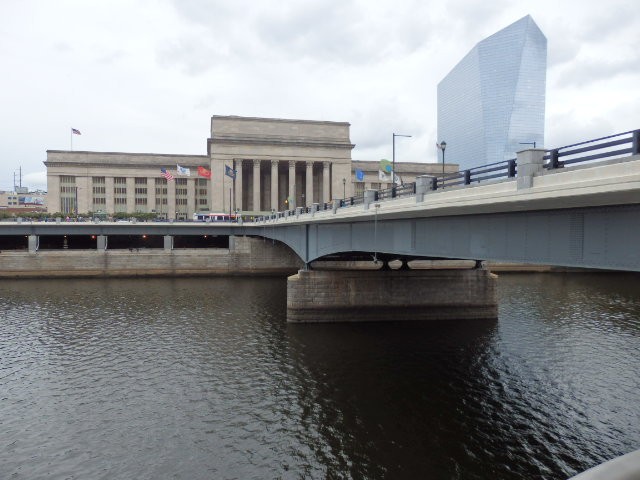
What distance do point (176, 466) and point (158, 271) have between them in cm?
4923

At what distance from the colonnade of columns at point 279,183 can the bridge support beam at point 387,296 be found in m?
70.1

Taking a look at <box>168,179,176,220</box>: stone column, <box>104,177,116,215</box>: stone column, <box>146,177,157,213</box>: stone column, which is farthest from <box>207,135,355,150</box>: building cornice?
<box>104,177,116,215</box>: stone column

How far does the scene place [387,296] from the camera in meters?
33.3

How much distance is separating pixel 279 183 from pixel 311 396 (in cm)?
10249

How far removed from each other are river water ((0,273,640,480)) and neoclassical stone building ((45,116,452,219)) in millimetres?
74443

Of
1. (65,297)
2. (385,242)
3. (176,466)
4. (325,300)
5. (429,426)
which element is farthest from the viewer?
(65,297)

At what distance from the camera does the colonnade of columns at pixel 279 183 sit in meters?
107

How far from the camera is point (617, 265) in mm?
10742

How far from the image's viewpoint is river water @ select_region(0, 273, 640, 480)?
14.7m

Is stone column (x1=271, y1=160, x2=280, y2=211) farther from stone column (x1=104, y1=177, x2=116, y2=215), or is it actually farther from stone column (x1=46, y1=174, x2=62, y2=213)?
stone column (x1=46, y1=174, x2=62, y2=213)

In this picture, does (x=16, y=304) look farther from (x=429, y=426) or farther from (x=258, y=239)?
(x=429, y=426)

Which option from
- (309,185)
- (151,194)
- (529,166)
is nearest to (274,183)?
(309,185)

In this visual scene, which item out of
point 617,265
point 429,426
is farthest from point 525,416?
point 617,265

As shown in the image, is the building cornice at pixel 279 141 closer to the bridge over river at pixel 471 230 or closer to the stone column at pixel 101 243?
the stone column at pixel 101 243
